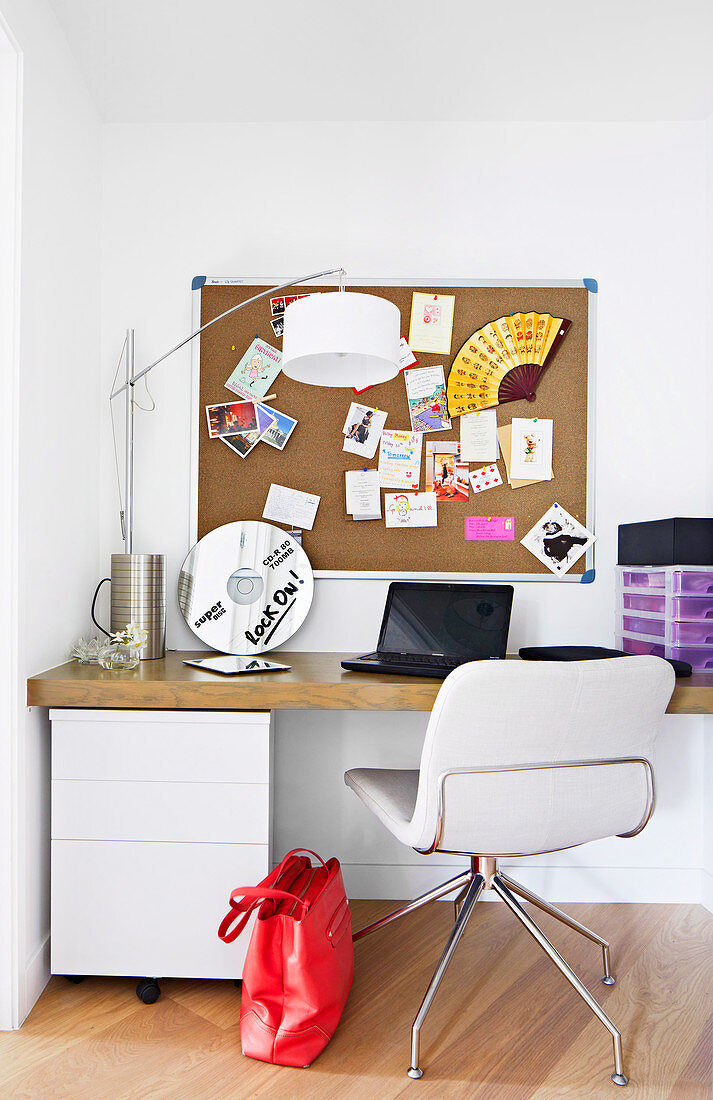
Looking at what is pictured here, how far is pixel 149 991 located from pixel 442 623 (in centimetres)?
119

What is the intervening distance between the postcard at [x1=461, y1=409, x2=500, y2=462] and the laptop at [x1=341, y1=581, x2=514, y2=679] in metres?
0.44

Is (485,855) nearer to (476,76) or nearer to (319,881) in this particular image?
(319,881)

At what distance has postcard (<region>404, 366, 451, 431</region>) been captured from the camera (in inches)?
95.0

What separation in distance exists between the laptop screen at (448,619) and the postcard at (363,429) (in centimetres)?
45

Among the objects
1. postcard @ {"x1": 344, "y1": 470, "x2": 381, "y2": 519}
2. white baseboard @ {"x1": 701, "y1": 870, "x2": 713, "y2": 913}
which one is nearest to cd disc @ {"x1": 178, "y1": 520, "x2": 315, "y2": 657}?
postcard @ {"x1": 344, "y1": 470, "x2": 381, "y2": 519}

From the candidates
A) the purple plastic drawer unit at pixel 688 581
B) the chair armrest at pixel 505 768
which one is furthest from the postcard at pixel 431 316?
the chair armrest at pixel 505 768

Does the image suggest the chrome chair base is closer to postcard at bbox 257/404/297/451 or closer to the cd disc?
the cd disc

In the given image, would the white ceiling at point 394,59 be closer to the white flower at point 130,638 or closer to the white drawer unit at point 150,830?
the white flower at point 130,638

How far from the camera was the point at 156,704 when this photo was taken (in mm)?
1844

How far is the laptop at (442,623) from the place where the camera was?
84.4 inches

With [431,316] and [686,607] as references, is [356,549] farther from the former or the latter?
[686,607]

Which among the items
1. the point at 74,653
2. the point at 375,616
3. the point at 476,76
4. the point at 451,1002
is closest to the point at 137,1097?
the point at 451,1002

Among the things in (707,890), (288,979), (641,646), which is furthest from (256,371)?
(707,890)

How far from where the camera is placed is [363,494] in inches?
94.9
